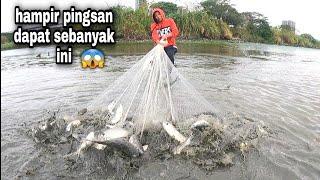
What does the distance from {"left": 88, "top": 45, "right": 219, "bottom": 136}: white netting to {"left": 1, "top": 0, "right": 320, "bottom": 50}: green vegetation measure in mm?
2045

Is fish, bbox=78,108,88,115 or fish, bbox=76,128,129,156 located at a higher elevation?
fish, bbox=78,108,88,115

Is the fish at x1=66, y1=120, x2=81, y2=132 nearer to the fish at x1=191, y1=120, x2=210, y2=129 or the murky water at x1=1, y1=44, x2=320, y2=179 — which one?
the murky water at x1=1, y1=44, x2=320, y2=179

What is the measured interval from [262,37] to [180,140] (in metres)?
57.8

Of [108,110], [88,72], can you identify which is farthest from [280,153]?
[88,72]

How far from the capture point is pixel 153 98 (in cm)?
587

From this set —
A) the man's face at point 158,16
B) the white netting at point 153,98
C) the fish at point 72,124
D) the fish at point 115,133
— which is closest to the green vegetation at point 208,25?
the man's face at point 158,16

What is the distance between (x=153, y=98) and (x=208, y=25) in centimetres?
3989

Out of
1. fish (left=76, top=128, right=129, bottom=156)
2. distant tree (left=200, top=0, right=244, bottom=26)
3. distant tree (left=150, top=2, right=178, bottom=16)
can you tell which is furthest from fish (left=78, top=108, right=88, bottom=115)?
distant tree (left=200, top=0, right=244, bottom=26)

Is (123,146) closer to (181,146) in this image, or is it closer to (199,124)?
(181,146)

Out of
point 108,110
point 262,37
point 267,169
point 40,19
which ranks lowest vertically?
point 267,169

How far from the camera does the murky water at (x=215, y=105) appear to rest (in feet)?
16.1

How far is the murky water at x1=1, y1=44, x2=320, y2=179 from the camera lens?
16.1 feet

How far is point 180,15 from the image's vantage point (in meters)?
41.6

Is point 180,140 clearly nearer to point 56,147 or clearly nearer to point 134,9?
point 56,147
